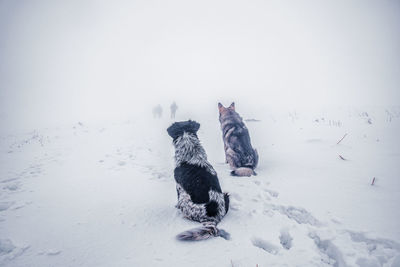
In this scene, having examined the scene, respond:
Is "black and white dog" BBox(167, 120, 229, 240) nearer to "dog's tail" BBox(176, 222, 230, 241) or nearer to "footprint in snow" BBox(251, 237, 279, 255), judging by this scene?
"dog's tail" BBox(176, 222, 230, 241)

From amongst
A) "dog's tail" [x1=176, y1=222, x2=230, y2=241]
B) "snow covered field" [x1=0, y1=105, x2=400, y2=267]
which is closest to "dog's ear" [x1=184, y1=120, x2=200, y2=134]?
"snow covered field" [x1=0, y1=105, x2=400, y2=267]

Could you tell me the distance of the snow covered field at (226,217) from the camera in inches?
98.0

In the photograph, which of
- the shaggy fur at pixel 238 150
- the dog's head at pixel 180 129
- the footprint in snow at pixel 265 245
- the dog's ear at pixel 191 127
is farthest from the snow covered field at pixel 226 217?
the dog's ear at pixel 191 127

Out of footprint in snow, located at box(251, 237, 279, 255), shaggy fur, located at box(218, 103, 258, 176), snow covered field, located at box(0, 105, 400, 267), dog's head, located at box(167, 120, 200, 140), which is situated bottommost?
footprint in snow, located at box(251, 237, 279, 255)

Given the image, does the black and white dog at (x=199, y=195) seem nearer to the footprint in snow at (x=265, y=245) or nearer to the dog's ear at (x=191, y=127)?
the footprint in snow at (x=265, y=245)

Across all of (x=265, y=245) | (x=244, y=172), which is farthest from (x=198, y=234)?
(x=244, y=172)

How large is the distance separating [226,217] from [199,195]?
72cm

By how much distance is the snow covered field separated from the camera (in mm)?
2490

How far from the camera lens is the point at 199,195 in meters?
3.24

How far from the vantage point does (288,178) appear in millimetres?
4891

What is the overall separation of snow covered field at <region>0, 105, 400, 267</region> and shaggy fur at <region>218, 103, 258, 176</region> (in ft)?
1.20

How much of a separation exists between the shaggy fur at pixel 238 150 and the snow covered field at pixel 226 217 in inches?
14.4

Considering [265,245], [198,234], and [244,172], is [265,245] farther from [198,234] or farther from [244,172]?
[244,172]

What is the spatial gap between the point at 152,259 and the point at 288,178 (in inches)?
154
